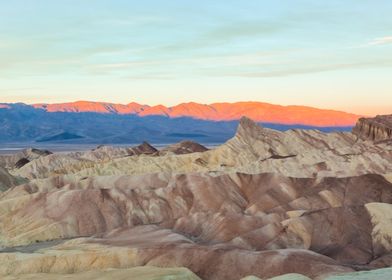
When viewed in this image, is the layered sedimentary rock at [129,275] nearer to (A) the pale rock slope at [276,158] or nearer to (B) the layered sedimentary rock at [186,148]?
(A) the pale rock slope at [276,158]

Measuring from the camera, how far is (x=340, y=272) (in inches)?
2026

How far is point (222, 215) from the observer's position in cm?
8031

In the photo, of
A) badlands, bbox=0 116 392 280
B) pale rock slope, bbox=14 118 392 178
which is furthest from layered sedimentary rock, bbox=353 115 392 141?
pale rock slope, bbox=14 118 392 178

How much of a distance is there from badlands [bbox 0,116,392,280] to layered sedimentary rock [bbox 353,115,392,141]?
26 centimetres

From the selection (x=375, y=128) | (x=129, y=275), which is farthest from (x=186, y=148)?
(x=129, y=275)

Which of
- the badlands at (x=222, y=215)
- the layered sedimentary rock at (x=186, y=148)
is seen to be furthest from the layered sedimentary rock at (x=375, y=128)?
the layered sedimentary rock at (x=186, y=148)

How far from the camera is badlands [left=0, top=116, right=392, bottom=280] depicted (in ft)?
190

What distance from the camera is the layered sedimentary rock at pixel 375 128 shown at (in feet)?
438

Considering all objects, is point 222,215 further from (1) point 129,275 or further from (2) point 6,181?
(2) point 6,181

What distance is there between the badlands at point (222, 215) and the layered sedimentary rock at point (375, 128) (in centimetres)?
26

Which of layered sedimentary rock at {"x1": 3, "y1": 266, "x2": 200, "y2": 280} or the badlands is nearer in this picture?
layered sedimentary rock at {"x1": 3, "y1": 266, "x2": 200, "y2": 280}

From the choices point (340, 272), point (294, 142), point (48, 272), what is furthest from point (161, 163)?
point (340, 272)

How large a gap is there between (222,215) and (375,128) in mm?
66963

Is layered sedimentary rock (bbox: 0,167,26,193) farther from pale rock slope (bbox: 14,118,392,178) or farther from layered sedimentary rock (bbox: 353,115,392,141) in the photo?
layered sedimentary rock (bbox: 353,115,392,141)
